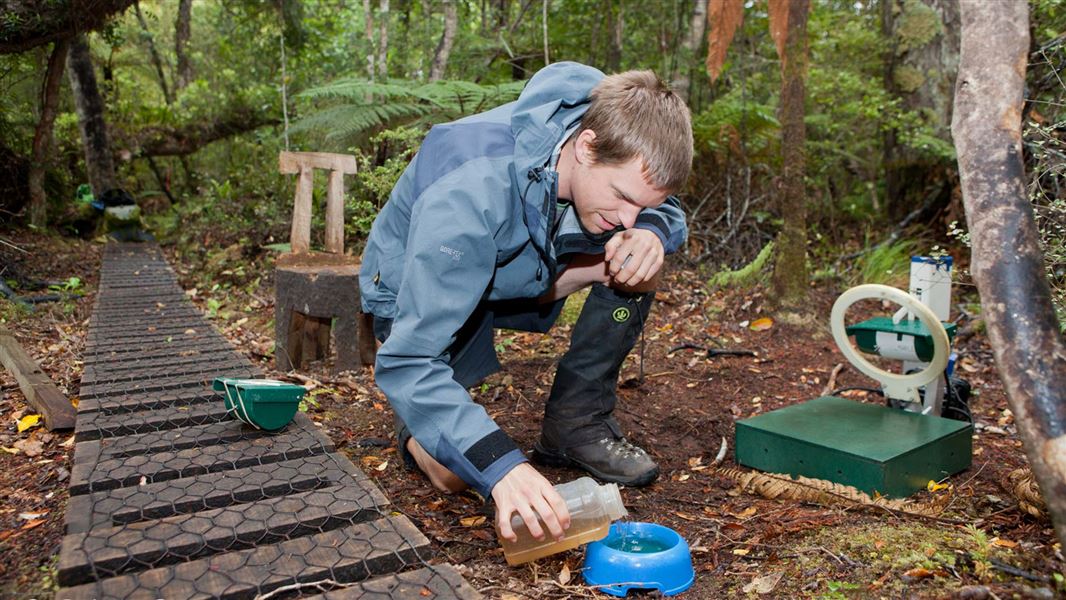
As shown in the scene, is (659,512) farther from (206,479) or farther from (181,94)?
(181,94)

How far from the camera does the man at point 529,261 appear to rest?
5.68 feet

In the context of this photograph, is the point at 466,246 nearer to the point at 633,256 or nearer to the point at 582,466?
the point at 633,256

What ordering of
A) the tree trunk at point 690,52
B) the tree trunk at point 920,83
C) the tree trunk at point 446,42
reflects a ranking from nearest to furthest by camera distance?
the tree trunk at point 920,83, the tree trunk at point 446,42, the tree trunk at point 690,52

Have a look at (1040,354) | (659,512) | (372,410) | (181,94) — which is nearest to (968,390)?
(659,512)

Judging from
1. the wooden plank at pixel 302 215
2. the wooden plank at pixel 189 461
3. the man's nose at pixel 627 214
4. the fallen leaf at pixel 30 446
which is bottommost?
the fallen leaf at pixel 30 446

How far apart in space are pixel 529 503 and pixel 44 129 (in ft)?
26.9

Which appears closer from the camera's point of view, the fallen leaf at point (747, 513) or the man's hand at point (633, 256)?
the fallen leaf at point (747, 513)

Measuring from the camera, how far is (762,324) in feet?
13.6

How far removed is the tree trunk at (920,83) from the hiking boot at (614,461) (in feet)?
13.7

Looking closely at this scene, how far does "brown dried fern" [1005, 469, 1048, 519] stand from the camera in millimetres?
1842

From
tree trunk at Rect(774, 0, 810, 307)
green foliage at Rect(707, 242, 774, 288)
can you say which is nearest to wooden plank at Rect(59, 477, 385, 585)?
tree trunk at Rect(774, 0, 810, 307)

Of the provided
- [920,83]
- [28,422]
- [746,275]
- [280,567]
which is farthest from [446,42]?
[280,567]

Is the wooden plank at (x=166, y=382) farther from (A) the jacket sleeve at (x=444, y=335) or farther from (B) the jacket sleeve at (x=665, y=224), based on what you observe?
(B) the jacket sleeve at (x=665, y=224)

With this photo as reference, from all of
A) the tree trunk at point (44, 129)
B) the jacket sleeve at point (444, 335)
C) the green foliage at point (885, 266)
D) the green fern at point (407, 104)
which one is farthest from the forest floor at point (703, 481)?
the tree trunk at point (44, 129)
